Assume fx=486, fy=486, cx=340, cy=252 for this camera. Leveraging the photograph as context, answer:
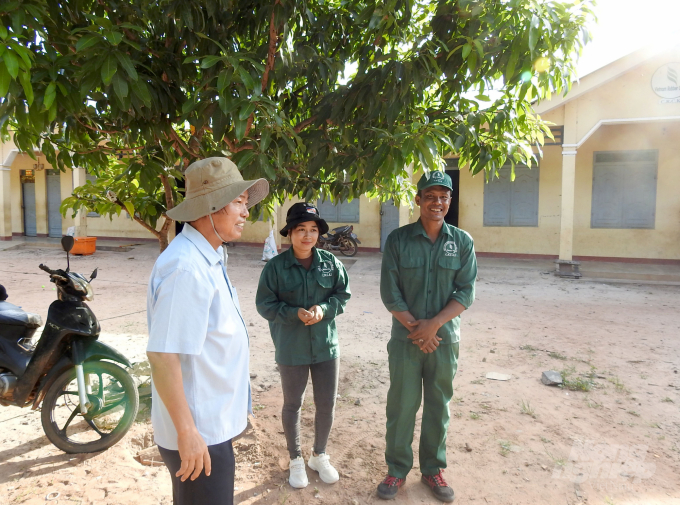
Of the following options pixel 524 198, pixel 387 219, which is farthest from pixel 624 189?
pixel 387 219

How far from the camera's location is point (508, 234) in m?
12.6

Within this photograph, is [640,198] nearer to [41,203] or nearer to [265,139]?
[265,139]

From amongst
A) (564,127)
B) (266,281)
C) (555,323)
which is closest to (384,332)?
(555,323)

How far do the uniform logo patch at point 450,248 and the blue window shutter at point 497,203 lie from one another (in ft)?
33.7

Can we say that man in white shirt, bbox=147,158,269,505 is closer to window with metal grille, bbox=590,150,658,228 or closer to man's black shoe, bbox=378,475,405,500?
A: man's black shoe, bbox=378,475,405,500

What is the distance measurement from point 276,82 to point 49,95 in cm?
126

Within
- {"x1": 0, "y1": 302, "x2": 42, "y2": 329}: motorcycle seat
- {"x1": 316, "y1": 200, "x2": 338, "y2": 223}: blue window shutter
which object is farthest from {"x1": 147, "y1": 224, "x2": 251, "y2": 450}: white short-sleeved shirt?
{"x1": 316, "y1": 200, "x2": 338, "y2": 223}: blue window shutter

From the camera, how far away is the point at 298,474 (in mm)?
2850

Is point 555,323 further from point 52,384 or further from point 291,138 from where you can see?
point 52,384

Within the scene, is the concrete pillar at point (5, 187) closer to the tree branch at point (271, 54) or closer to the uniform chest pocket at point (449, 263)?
the tree branch at point (271, 54)

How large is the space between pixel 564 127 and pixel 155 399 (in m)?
10.5

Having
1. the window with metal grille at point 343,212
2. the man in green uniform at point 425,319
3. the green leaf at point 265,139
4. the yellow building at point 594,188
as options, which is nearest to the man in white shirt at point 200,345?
the green leaf at point 265,139

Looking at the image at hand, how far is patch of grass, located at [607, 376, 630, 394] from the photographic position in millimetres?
4254

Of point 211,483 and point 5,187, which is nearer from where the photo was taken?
point 211,483
